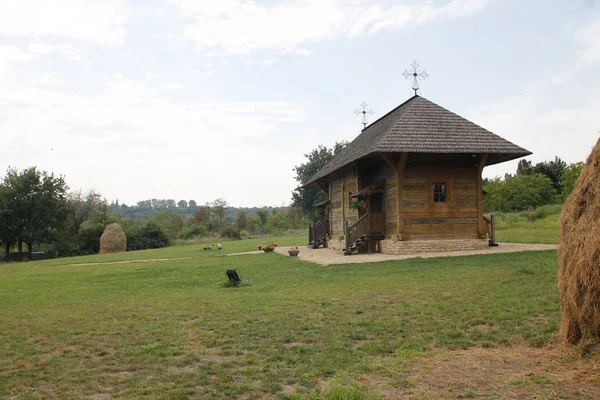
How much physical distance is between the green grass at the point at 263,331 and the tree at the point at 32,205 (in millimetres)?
38060

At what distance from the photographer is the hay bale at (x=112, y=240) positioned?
43.8 metres

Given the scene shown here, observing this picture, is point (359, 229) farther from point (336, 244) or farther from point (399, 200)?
point (336, 244)

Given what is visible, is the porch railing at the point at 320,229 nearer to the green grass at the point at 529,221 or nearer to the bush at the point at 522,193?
the green grass at the point at 529,221

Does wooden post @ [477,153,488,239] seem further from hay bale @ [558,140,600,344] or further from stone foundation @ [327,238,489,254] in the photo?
hay bale @ [558,140,600,344]

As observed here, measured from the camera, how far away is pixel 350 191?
77.7 feet

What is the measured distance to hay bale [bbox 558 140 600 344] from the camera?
4.75m

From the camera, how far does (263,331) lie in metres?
6.70

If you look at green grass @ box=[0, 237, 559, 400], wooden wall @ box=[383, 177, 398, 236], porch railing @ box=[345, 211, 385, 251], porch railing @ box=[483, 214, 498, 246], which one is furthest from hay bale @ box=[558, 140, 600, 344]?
porch railing @ box=[483, 214, 498, 246]

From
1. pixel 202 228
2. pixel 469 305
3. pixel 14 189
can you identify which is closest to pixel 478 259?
pixel 469 305

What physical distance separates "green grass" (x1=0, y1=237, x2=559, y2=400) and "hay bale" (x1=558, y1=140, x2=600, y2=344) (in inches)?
26.0

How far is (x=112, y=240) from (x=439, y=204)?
113ft

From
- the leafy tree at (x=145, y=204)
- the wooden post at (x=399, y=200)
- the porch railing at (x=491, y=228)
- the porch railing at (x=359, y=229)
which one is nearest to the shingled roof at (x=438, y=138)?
the wooden post at (x=399, y=200)

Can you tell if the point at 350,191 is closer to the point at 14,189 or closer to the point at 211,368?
the point at 211,368

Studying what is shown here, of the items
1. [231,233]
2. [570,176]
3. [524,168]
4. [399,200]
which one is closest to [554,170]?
[524,168]
